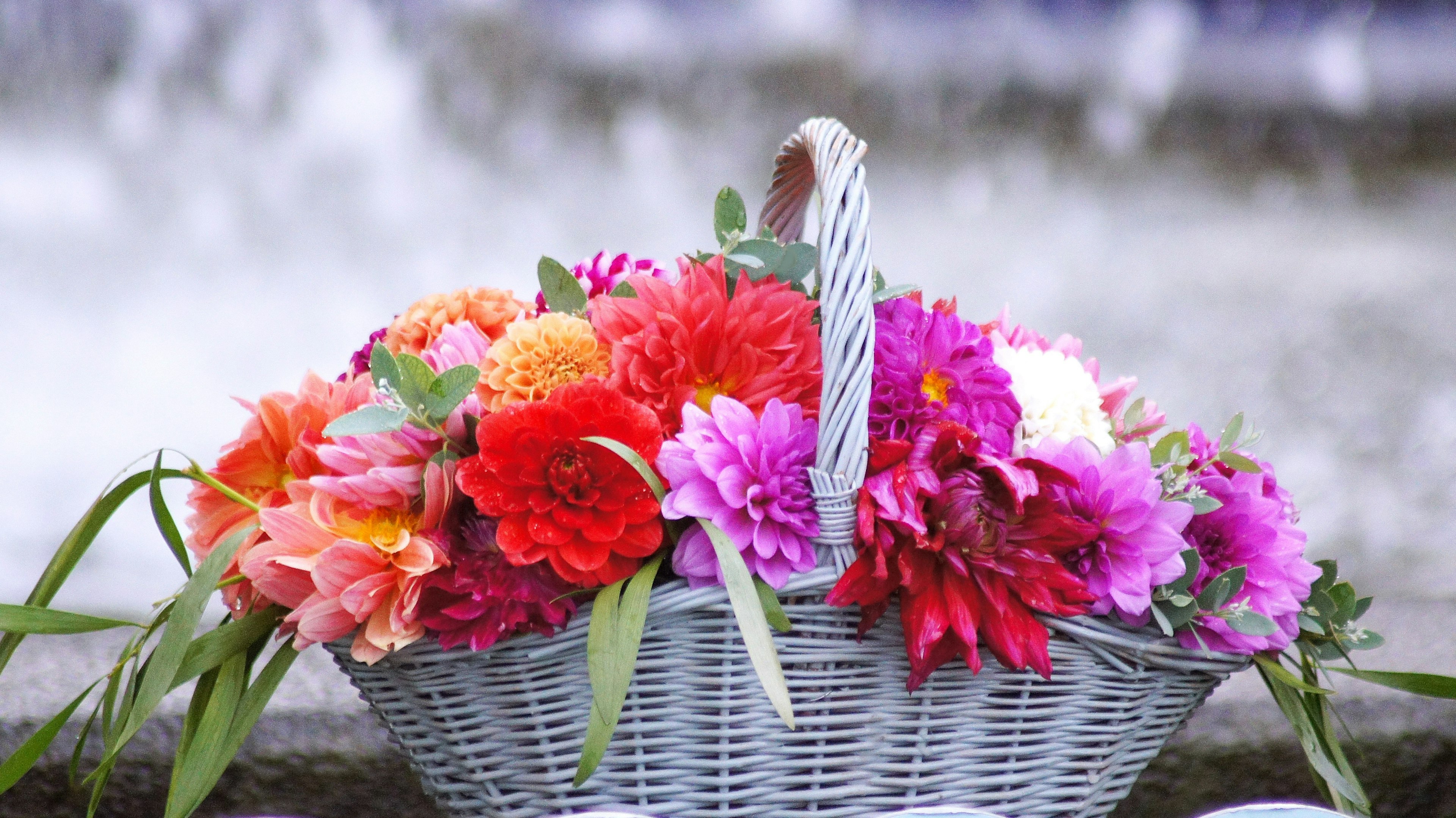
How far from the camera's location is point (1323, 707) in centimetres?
65

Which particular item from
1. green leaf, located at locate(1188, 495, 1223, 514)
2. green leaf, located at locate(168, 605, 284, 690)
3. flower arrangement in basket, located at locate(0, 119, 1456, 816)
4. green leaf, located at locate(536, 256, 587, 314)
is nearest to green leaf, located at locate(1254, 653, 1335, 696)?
flower arrangement in basket, located at locate(0, 119, 1456, 816)

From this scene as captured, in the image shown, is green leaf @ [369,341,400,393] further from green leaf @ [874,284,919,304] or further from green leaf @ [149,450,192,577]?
green leaf @ [874,284,919,304]

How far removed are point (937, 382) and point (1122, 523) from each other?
0.12 m

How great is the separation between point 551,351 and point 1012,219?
991 millimetres

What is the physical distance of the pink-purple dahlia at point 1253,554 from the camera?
0.57 m

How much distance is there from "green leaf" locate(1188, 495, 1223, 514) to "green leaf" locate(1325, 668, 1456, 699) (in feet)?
0.41

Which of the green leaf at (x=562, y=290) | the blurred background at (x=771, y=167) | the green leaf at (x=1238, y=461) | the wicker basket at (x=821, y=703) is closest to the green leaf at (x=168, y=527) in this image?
the wicker basket at (x=821, y=703)

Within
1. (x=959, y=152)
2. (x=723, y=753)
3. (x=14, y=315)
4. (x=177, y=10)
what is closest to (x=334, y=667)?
(x=14, y=315)

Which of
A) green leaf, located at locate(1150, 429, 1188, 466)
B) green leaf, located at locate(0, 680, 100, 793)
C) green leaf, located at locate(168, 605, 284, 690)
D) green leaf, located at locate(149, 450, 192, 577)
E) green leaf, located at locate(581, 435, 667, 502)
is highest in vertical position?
green leaf, located at locate(581, 435, 667, 502)

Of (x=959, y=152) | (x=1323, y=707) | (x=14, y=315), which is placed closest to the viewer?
(x=1323, y=707)

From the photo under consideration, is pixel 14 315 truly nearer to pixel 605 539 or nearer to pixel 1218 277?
pixel 605 539

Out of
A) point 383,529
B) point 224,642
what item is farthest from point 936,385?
point 224,642

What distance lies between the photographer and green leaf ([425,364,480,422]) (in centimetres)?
52

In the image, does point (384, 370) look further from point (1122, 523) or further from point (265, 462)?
point (1122, 523)
